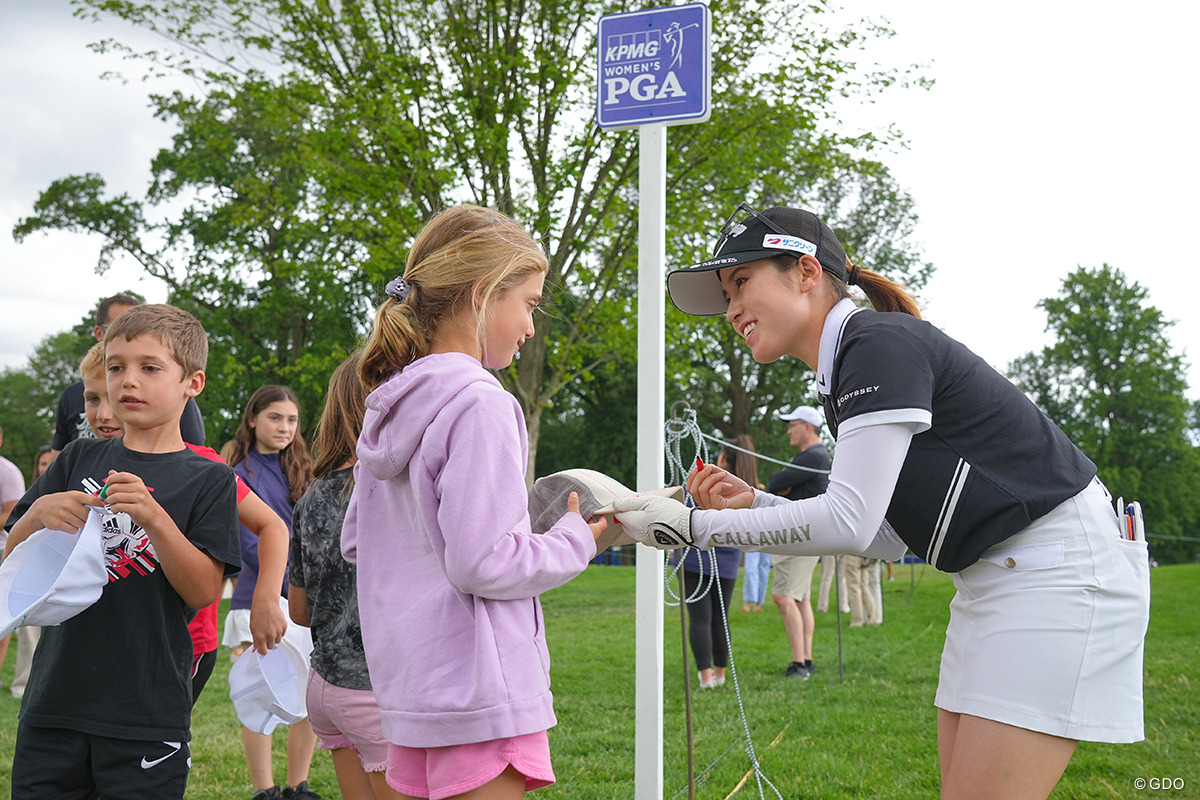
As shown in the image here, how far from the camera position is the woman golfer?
1883 millimetres

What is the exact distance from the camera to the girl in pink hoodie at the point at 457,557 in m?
1.75

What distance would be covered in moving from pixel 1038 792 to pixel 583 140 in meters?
12.9

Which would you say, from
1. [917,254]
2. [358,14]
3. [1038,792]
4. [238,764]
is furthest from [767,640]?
[917,254]

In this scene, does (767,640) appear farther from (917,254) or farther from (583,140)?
(917,254)

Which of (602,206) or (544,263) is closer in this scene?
(544,263)

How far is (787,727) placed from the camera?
5863 mm

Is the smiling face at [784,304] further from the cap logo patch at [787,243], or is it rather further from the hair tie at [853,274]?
the hair tie at [853,274]

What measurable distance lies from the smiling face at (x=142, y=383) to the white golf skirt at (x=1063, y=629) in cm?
217

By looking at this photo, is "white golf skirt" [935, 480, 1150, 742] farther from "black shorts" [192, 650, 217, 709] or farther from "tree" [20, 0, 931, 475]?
"tree" [20, 0, 931, 475]

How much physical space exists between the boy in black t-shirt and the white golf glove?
1193mm

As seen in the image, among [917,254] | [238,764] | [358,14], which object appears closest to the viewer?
[238,764]

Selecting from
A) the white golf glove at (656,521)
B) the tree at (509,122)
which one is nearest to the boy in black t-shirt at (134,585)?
the white golf glove at (656,521)

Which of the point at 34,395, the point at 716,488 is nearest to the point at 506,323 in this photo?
the point at 716,488

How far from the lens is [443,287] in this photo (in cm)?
202
